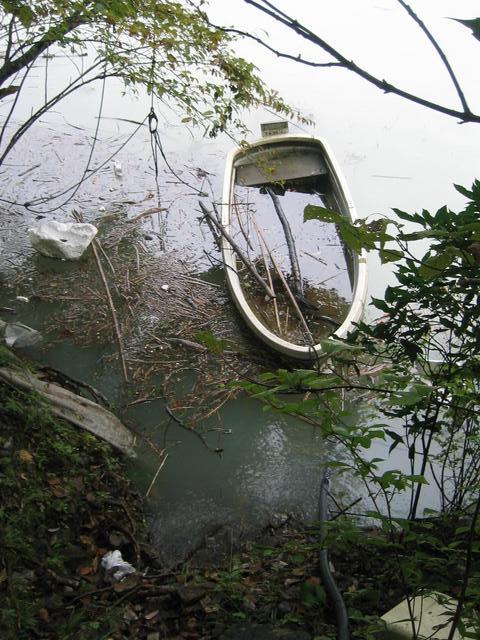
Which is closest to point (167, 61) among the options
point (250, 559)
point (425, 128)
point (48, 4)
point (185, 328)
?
point (48, 4)

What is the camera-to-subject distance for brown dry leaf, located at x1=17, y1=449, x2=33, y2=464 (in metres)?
2.78

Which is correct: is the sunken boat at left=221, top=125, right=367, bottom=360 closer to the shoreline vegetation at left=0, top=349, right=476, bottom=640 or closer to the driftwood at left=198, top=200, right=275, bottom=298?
the driftwood at left=198, top=200, right=275, bottom=298

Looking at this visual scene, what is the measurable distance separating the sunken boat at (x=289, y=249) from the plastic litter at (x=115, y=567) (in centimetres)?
164

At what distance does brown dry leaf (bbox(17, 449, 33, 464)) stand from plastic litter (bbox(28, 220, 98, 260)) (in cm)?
249

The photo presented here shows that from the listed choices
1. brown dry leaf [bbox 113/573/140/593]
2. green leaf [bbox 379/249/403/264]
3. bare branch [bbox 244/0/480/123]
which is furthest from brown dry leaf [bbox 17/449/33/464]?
bare branch [bbox 244/0/480/123]

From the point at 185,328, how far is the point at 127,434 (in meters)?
1.15

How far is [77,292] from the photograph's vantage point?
477 cm

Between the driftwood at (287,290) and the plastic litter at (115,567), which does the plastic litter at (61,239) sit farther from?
the plastic litter at (115,567)

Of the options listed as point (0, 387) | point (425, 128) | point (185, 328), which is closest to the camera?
point (0, 387)

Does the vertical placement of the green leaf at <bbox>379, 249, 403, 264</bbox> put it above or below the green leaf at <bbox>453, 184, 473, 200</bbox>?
below

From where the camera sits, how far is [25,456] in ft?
9.18

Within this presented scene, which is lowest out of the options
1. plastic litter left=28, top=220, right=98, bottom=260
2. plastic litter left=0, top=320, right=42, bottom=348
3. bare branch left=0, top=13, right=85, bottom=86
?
plastic litter left=0, top=320, right=42, bottom=348

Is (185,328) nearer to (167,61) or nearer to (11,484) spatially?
(167,61)

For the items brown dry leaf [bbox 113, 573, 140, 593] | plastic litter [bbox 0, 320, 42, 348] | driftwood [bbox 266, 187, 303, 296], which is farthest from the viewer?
driftwood [bbox 266, 187, 303, 296]
